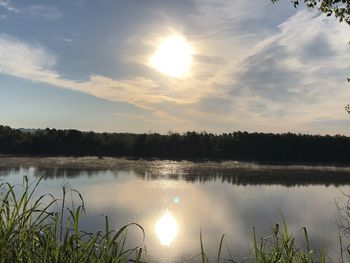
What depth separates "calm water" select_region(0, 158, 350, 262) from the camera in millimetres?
18219

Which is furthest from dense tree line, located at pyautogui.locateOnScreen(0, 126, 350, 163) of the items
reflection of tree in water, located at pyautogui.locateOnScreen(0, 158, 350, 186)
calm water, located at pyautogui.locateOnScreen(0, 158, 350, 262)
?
calm water, located at pyautogui.locateOnScreen(0, 158, 350, 262)

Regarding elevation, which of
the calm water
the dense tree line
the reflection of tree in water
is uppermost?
the dense tree line

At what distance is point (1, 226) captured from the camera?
305 cm

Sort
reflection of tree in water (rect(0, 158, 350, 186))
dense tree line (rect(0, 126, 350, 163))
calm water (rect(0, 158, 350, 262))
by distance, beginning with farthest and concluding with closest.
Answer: dense tree line (rect(0, 126, 350, 163)), reflection of tree in water (rect(0, 158, 350, 186)), calm water (rect(0, 158, 350, 262))

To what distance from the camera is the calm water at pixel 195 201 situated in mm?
18219

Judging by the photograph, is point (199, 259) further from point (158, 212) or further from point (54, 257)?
point (54, 257)

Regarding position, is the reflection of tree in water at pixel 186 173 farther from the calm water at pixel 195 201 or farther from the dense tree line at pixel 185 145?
the dense tree line at pixel 185 145

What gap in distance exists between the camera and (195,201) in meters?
28.4

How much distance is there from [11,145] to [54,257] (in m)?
65.1

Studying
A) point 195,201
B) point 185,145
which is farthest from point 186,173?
point 185,145

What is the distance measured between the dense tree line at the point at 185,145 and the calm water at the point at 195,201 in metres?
14.2

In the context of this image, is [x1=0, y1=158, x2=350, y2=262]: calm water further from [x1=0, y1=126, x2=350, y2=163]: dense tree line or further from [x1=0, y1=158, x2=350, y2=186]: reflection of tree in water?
[x1=0, y1=126, x2=350, y2=163]: dense tree line

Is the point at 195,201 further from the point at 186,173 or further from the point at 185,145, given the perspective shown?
the point at 185,145

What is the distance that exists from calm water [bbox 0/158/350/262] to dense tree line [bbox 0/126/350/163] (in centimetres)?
1419
